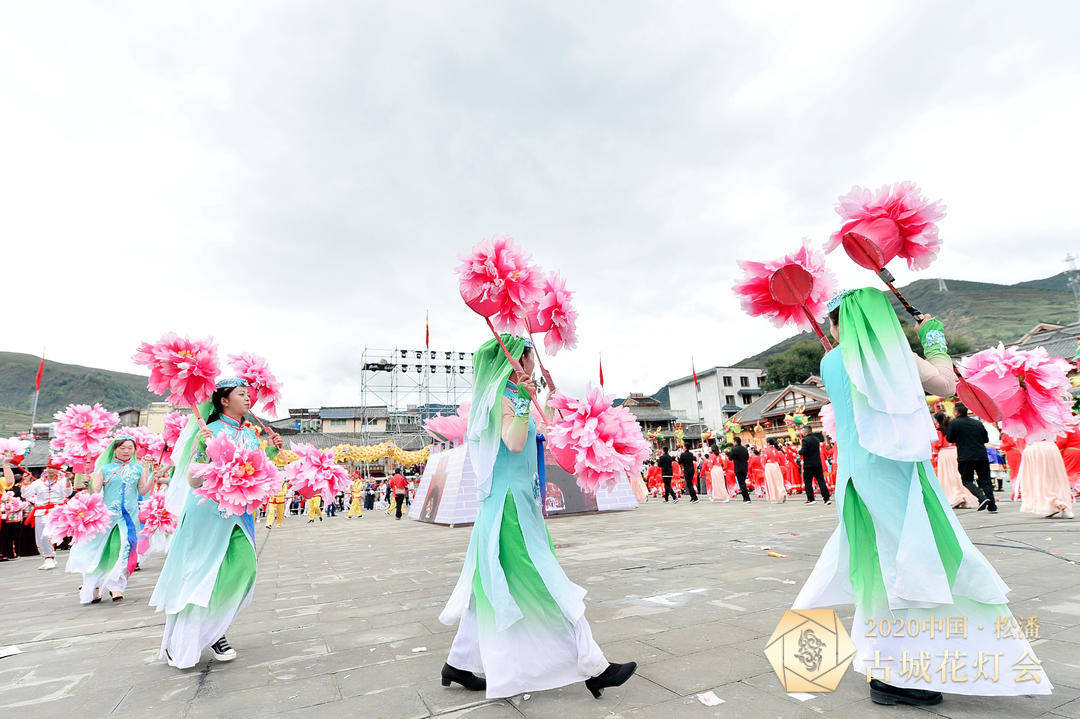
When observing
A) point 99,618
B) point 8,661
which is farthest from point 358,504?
point 8,661

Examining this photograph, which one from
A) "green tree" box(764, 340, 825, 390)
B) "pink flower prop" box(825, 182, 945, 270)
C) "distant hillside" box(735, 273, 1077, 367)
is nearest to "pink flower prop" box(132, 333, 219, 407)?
"pink flower prop" box(825, 182, 945, 270)

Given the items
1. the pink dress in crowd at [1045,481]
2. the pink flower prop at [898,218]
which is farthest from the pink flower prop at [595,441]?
the pink dress in crowd at [1045,481]

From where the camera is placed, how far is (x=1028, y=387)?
9.00 ft

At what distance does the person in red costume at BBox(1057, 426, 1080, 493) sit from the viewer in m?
7.66

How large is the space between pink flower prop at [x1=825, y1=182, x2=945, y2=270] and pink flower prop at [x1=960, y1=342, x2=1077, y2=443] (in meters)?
0.66

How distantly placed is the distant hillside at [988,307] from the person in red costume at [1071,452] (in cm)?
9613

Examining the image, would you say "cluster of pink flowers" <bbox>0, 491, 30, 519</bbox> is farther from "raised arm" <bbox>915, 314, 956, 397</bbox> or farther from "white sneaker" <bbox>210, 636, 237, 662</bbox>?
"raised arm" <bbox>915, 314, 956, 397</bbox>

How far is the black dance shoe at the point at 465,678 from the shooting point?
8.00ft

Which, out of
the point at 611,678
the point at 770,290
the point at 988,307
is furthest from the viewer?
the point at 988,307

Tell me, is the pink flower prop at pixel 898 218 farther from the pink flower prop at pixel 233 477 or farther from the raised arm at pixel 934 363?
the pink flower prop at pixel 233 477

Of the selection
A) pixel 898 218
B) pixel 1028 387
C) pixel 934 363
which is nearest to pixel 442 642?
pixel 934 363

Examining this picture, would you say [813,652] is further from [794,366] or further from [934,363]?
[794,366]

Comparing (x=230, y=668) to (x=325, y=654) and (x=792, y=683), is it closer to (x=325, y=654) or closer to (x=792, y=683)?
(x=325, y=654)

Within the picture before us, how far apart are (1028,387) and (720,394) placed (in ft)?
201
